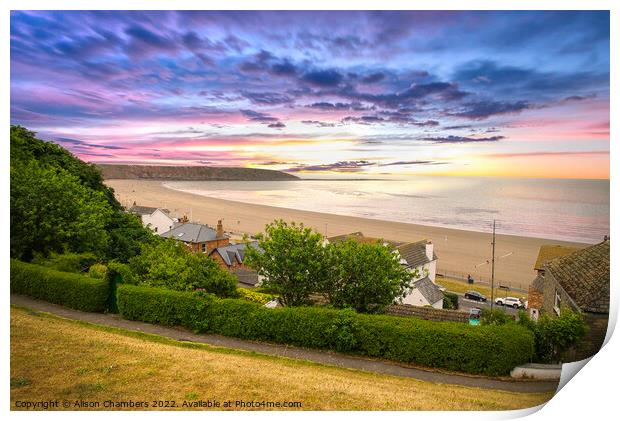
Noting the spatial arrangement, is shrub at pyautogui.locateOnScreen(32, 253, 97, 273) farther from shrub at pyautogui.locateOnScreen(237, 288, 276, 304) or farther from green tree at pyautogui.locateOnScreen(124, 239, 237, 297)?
shrub at pyautogui.locateOnScreen(237, 288, 276, 304)

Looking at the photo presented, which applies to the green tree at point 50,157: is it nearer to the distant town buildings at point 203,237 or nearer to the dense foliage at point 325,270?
the dense foliage at point 325,270

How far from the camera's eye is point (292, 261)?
7.19 meters

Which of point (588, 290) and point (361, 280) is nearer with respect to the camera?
point (588, 290)

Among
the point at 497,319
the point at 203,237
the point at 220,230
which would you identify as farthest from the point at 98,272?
the point at 203,237

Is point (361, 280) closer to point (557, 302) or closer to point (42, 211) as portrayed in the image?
point (557, 302)

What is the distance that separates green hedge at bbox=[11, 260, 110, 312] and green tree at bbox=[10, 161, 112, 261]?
434 mm

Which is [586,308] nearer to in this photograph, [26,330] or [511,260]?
[26,330]

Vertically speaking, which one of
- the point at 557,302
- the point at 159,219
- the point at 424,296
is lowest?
the point at 424,296

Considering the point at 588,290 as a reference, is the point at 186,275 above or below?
below

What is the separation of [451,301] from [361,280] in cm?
817

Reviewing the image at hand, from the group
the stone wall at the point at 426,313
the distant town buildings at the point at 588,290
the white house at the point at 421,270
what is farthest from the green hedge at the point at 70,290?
the distant town buildings at the point at 588,290

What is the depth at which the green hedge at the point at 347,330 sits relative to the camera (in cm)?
536

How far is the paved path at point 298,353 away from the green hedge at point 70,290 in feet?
0.37
